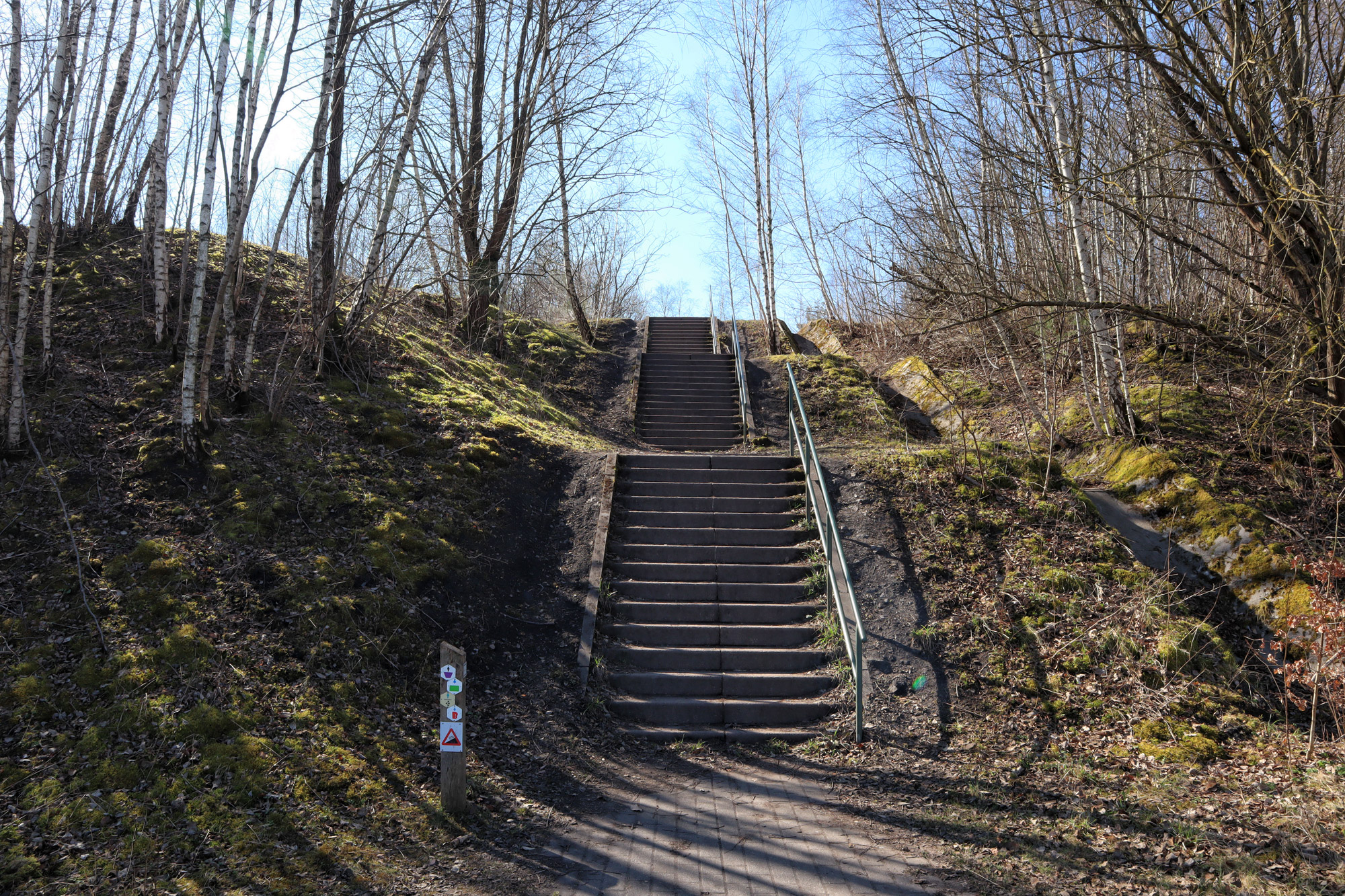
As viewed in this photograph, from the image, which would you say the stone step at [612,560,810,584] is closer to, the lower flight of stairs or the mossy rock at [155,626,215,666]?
the lower flight of stairs

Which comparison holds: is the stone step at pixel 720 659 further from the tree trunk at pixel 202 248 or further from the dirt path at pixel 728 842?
the tree trunk at pixel 202 248

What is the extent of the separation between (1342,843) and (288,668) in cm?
691

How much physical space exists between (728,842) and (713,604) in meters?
3.29

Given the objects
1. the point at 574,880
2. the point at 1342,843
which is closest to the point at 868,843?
the point at 574,880

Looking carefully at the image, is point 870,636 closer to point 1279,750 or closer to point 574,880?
point 1279,750

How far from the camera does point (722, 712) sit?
657 cm

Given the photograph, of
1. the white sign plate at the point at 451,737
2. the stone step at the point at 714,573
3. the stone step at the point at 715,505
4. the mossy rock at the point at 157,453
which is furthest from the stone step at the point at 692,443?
Result: the white sign plate at the point at 451,737

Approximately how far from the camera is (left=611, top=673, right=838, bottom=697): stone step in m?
6.80

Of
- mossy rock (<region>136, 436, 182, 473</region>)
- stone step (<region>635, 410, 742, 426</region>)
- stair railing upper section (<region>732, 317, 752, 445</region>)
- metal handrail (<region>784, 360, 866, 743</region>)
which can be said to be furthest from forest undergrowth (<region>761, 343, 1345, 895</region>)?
mossy rock (<region>136, 436, 182, 473</region>)

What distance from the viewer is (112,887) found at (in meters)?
3.67

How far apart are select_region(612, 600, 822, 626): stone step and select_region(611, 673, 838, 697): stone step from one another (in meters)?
0.85

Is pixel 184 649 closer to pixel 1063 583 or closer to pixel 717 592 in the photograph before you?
pixel 717 592

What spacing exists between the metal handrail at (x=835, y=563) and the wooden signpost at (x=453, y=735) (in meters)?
3.02

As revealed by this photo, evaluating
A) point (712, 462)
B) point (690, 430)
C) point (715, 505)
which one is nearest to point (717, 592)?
point (715, 505)
